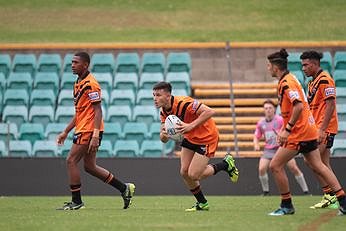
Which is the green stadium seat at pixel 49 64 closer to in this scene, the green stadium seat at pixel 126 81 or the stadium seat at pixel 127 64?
the stadium seat at pixel 127 64

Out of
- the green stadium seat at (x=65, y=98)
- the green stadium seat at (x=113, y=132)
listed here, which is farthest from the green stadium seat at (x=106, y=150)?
the green stadium seat at (x=65, y=98)

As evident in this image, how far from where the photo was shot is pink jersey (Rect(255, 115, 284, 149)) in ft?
63.2

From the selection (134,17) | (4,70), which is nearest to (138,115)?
(4,70)

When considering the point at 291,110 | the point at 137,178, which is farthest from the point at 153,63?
the point at 291,110

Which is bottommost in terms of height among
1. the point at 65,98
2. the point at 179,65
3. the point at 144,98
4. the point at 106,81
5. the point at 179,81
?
the point at 144,98

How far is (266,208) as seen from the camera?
46.6 ft

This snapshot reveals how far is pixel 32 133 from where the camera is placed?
22.5 metres

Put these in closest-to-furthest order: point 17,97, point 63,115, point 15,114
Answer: point 63,115 → point 15,114 → point 17,97

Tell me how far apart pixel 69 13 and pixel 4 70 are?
193 inches

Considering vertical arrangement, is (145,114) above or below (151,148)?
above

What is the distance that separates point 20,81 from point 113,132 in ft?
11.2

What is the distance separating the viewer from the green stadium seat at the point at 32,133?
22469mm

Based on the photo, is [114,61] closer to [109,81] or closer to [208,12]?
[109,81]

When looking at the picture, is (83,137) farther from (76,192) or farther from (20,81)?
→ (20,81)
